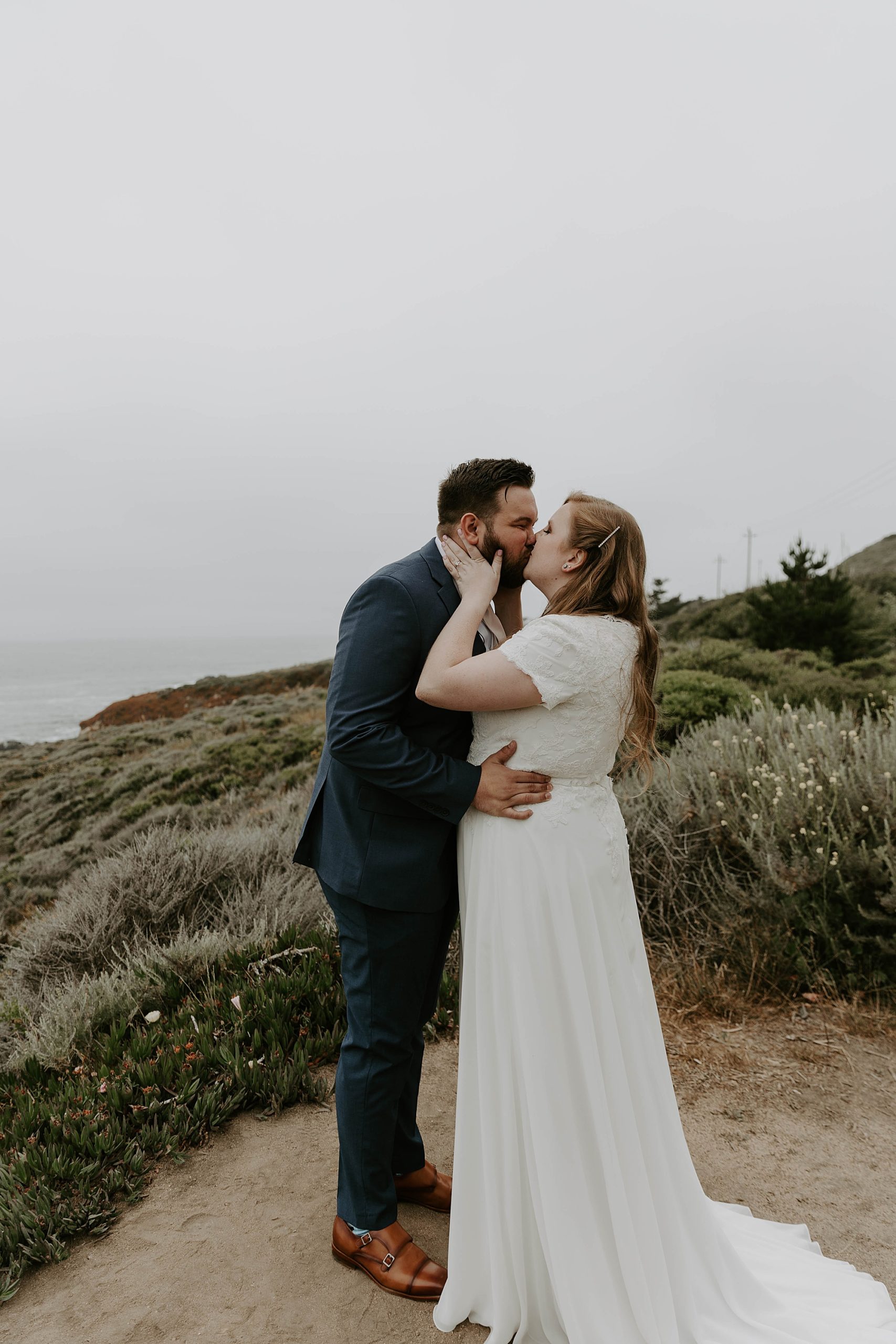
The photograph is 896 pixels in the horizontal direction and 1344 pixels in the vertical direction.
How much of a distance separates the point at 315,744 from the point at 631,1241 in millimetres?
12824

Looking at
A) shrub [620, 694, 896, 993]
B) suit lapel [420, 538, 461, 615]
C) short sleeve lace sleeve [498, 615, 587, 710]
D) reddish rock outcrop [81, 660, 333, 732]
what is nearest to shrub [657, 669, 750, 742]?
shrub [620, 694, 896, 993]

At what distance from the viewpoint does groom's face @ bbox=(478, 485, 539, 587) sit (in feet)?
8.46

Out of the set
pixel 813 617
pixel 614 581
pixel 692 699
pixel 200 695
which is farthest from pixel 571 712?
pixel 200 695

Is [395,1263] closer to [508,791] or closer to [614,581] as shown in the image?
[508,791]

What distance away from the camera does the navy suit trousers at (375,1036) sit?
2559 millimetres

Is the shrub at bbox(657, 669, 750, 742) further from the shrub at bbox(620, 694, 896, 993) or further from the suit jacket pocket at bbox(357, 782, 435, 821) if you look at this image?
the suit jacket pocket at bbox(357, 782, 435, 821)

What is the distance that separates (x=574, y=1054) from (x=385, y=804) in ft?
3.02

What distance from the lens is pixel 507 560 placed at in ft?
8.61

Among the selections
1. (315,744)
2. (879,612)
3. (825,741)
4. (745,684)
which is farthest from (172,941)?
(879,612)

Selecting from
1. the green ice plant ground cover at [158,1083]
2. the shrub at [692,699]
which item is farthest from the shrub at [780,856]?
the shrub at [692,699]

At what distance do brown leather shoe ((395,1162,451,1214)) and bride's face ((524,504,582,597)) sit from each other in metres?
2.21

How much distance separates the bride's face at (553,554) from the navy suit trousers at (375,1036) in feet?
3.68

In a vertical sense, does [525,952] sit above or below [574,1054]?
above

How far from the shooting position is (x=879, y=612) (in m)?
17.2
